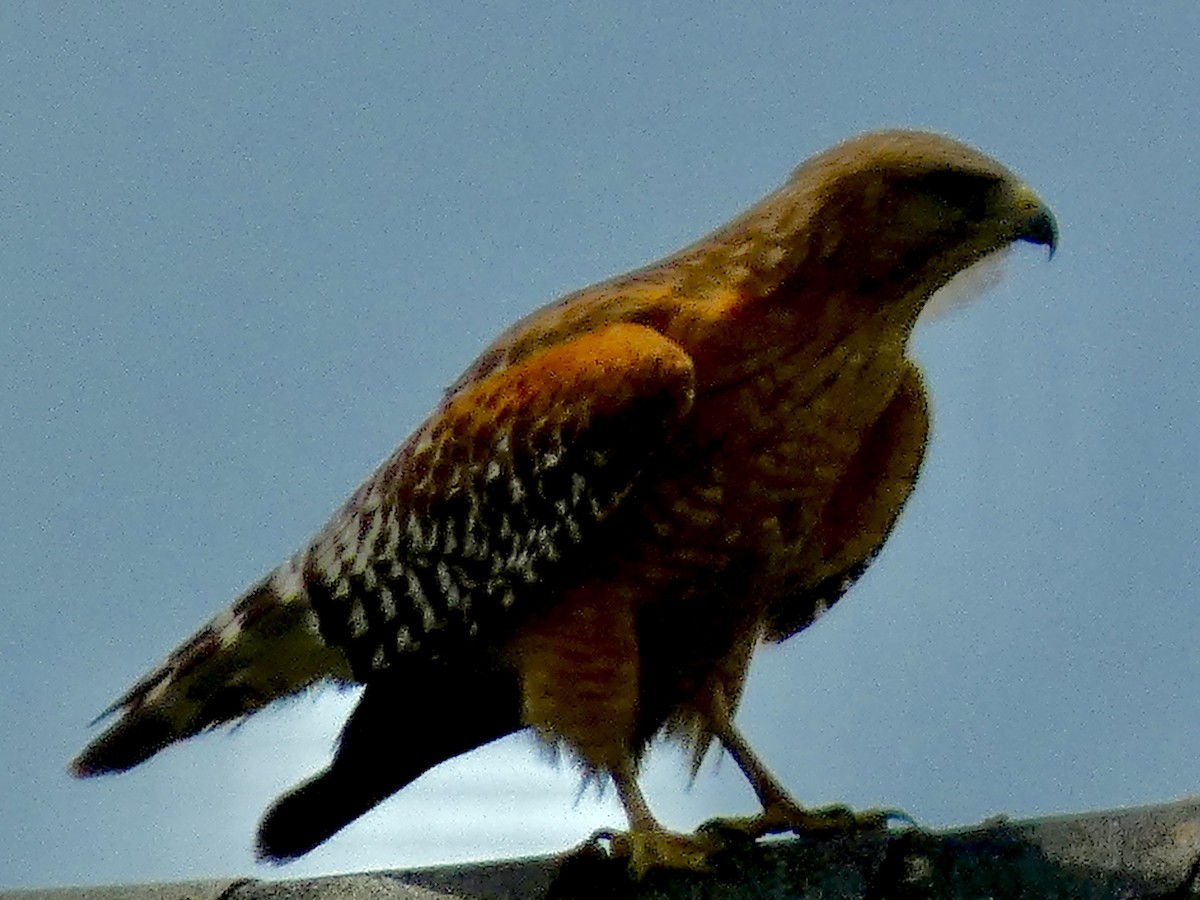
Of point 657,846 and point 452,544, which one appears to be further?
point 452,544

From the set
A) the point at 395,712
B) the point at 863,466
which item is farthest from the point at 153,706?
the point at 863,466

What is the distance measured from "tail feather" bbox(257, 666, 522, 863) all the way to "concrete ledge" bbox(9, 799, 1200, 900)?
63 centimetres

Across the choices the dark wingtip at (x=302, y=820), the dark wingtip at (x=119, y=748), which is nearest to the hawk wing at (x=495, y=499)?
the dark wingtip at (x=302, y=820)

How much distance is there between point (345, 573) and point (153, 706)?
611 millimetres

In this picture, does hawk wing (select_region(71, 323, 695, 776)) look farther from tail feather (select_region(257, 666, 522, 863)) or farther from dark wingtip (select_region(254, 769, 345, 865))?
dark wingtip (select_region(254, 769, 345, 865))

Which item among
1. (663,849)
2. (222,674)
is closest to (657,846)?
(663,849)

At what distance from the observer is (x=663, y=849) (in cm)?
386

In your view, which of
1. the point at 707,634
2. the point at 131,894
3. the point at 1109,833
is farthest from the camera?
the point at 707,634

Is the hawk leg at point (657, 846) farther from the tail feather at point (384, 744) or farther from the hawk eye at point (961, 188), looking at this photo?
the hawk eye at point (961, 188)

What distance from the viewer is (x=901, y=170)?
13.6 ft

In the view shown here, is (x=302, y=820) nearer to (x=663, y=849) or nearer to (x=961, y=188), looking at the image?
(x=663, y=849)

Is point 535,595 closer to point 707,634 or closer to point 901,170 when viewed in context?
point 707,634

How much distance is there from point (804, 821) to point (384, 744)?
109 cm

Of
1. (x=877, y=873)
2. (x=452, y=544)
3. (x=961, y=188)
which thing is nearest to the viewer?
(x=877, y=873)
